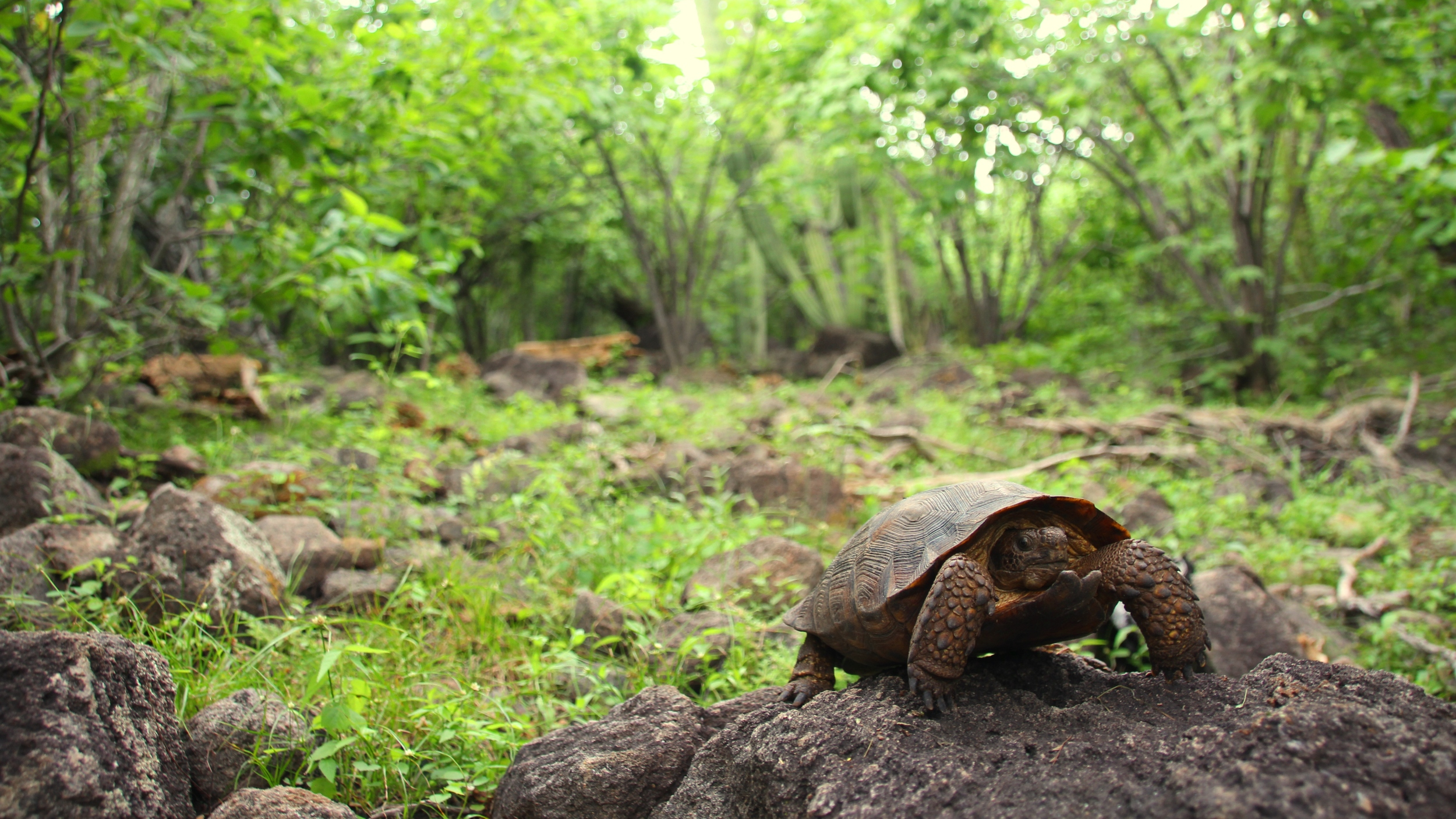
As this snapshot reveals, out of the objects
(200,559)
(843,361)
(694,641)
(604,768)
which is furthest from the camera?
(843,361)

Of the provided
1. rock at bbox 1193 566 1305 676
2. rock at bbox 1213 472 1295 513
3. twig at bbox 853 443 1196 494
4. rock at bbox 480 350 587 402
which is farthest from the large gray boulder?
rock at bbox 480 350 587 402

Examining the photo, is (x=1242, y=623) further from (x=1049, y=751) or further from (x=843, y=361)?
(x=843, y=361)

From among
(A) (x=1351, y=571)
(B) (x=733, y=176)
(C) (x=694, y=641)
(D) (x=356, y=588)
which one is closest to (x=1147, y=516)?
(A) (x=1351, y=571)

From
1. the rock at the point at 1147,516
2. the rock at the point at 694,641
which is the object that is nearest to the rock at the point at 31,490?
the rock at the point at 694,641

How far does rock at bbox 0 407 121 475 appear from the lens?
3383 mm

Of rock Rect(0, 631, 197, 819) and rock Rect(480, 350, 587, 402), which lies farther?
rock Rect(480, 350, 587, 402)

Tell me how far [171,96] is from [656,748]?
3.94 metres

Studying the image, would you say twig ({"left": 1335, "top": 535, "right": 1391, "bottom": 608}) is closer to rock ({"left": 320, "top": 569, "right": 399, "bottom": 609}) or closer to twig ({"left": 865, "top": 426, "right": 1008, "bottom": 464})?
twig ({"left": 865, "top": 426, "right": 1008, "bottom": 464})

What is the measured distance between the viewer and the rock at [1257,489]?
461 centimetres

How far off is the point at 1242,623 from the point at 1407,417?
3.62 m

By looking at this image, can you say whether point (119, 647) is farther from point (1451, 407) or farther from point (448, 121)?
point (1451, 407)

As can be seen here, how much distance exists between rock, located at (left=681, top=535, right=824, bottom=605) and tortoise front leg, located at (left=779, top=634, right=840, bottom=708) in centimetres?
82

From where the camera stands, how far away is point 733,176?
10.2m

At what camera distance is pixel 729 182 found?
10.4 m
